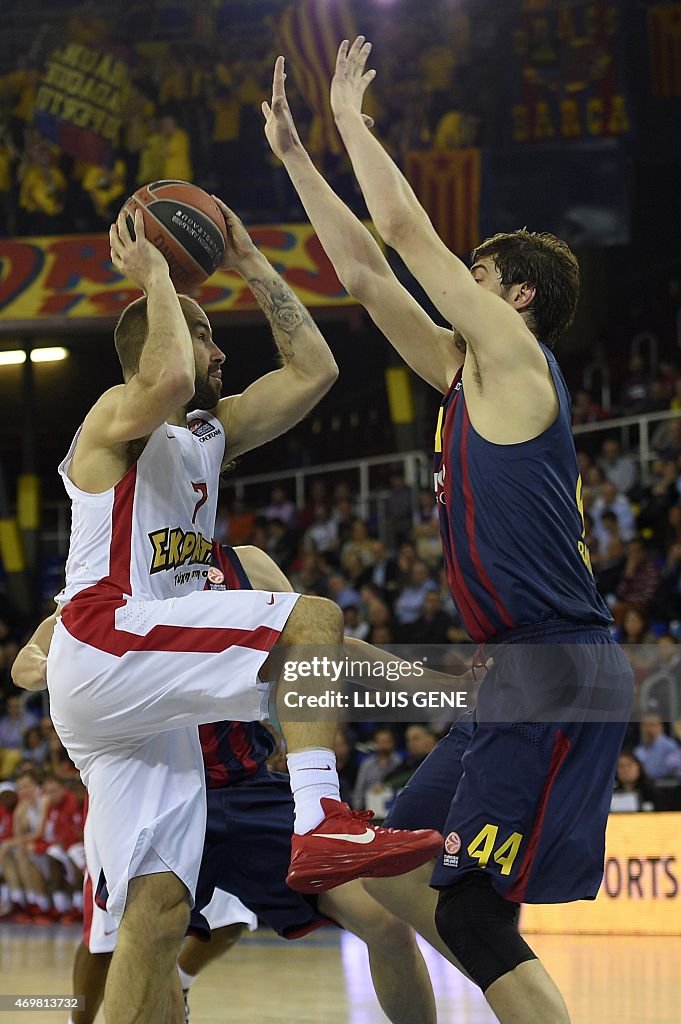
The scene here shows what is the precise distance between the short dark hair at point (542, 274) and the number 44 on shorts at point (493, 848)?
4.70 feet

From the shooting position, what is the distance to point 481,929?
11.0 ft

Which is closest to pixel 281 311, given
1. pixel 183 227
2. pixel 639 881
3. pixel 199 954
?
pixel 183 227

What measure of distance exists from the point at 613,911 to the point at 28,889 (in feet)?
19.4

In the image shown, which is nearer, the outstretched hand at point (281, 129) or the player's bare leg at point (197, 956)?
the outstretched hand at point (281, 129)

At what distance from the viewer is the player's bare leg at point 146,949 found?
3.75 metres

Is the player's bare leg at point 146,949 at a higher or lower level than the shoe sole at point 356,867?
lower

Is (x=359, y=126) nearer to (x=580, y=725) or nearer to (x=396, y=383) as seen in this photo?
(x=580, y=725)

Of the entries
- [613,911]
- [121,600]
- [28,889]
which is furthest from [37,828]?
[121,600]

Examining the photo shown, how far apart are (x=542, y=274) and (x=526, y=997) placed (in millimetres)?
1958

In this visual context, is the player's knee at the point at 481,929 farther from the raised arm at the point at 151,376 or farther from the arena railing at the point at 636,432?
the arena railing at the point at 636,432

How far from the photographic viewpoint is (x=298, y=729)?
3.74m

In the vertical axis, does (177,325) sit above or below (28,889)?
above

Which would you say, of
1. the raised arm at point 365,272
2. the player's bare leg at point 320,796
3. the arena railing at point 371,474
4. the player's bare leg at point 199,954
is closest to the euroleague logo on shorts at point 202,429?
the raised arm at point 365,272

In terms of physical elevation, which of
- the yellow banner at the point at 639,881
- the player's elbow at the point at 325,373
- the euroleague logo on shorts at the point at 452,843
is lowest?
the yellow banner at the point at 639,881
